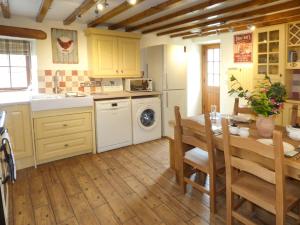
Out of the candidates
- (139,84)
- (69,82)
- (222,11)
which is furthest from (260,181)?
(69,82)

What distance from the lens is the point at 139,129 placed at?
4.08 metres

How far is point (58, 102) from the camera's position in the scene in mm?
3229

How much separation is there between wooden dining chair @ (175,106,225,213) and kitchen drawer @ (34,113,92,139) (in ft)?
5.58

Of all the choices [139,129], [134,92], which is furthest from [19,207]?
[134,92]

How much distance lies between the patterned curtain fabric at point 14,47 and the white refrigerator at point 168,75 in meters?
2.14

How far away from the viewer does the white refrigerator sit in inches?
168

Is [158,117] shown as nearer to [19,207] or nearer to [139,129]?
[139,129]

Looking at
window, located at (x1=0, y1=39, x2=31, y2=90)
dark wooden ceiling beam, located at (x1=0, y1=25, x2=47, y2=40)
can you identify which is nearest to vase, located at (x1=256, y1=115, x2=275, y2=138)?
dark wooden ceiling beam, located at (x1=0, y1=25, x2=47, y2=40)

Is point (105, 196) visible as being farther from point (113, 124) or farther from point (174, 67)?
point (174, 67)

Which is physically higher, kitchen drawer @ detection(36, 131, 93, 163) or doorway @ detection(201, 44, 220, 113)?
doorway @ detection(201, 44, 220, 113)

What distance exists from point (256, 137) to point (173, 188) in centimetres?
107

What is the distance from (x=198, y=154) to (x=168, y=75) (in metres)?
2.24

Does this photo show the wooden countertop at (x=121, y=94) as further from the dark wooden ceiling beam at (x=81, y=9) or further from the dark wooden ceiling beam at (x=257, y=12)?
the dark wooden ceiling beam at (x=257, y=12)

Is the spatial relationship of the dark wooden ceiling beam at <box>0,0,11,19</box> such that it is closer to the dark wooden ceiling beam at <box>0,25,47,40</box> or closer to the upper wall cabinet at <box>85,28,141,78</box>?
the dark wooden ceiling beam at <box>0,25,47,40</box>
